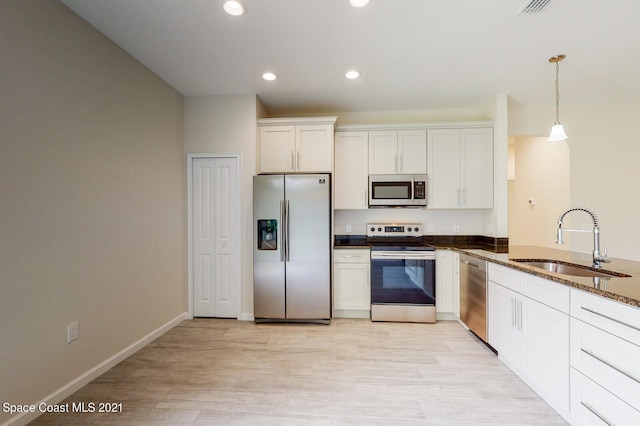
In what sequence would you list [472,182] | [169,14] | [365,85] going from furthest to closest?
[472,182]
[365,85]
[169,14]

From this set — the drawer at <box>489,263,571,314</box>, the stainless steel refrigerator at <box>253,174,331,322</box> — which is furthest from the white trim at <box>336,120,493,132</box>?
the drawer at <box>489,263,571,314</box>

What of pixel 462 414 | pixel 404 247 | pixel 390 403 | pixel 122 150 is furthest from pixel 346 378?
pixel 122 150

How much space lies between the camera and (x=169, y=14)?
1990 millimetres

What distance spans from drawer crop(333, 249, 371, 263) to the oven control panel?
469mm

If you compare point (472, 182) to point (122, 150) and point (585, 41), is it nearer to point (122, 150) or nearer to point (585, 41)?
point (585, 41)

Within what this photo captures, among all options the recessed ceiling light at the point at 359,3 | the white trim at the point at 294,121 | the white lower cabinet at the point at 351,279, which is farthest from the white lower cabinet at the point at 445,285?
the recessed ceiling light at the point at 359,3

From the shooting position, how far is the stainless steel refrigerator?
3.18m

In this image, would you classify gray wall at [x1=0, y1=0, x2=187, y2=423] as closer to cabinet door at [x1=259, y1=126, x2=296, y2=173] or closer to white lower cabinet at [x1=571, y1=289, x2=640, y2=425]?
cabinet door at [x1=259, y1=126, x2=296, y2=173]

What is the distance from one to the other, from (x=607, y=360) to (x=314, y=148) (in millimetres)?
2995

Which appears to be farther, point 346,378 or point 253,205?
point 253,205

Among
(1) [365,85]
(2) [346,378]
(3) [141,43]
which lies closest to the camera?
(2) [346,378]

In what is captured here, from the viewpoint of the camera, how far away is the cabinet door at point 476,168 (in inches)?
137

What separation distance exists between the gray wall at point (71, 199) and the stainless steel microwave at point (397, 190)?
257 centimetres

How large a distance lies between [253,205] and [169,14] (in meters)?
1.88
